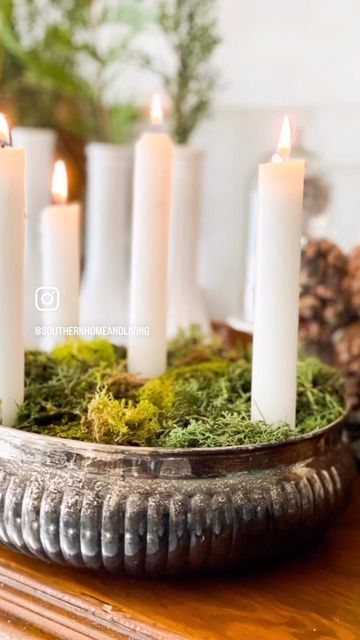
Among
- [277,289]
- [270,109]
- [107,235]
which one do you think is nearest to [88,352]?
[277,289]

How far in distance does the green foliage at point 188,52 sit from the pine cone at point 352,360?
13.1 inches

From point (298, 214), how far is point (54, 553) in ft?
0.82

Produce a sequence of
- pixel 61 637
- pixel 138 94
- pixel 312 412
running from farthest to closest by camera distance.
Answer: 1. pixel 138 94
2. pixel 312 412
3. pixel 61 637

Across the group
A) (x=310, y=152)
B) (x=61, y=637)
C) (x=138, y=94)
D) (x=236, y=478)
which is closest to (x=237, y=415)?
(x=236, y=478)

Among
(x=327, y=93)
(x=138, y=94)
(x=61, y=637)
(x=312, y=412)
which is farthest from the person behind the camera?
(x=138, y=94)

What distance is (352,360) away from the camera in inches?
30.1

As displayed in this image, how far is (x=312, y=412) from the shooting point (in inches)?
24.2

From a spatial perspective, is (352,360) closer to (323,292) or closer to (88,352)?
(323,292)

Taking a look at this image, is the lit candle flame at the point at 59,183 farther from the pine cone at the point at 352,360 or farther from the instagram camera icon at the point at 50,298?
the pine cone at the point at 352,360

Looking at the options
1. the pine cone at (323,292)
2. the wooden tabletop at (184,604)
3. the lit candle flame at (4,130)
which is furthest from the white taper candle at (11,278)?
the pine cone at (323,292)

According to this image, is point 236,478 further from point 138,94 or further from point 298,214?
point 138,94

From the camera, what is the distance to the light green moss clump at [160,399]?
0.54 metres

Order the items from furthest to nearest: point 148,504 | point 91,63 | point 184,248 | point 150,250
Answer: point 91,63 < point 184,248 < point 150,250 < point 148,504

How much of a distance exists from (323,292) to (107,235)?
33 cm
